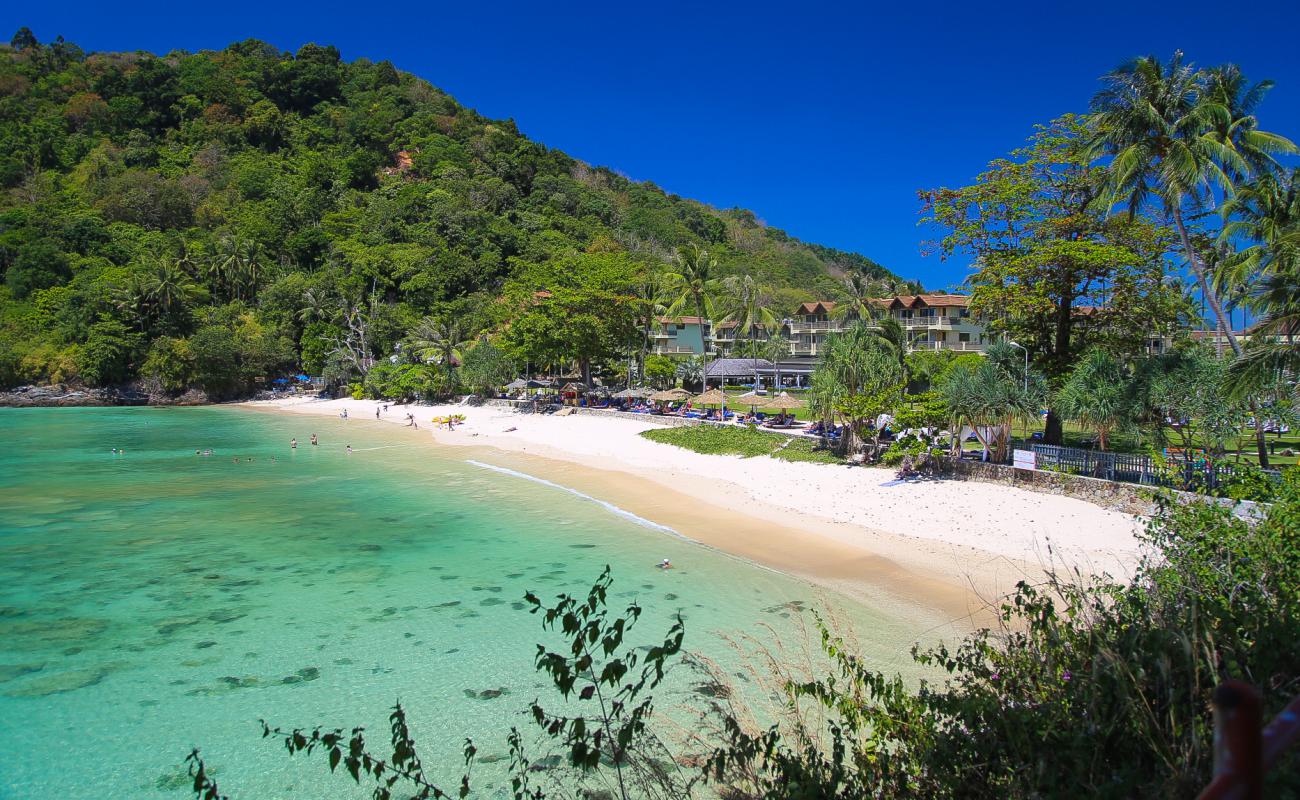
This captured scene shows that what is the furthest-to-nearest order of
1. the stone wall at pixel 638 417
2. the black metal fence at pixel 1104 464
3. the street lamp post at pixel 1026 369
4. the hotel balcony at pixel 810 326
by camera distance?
the hotel balcony at pixel 810 326 < the stone wall at pixel 638 417 < the street lamp post at pixel 1026 369 < the black metal fence at pixel 1104 464

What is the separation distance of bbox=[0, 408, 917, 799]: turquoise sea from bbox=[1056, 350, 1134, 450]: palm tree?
38.2 ft

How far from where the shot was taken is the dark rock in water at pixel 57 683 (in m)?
10.8

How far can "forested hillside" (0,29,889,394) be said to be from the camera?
214ft

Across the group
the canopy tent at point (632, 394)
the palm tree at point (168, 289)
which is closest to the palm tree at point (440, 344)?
the canopy tent at point (632, 394)

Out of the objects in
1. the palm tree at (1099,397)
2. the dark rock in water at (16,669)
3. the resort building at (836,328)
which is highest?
the resort building at (836,328)

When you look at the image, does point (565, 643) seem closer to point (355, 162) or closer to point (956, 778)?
point (956, 778)

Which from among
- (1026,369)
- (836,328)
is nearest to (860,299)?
(836,328)

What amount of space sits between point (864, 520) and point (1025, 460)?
5095 millimetres

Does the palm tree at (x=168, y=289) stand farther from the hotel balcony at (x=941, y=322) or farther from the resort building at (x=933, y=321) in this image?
the hotel balcony at (x=941, y=322)

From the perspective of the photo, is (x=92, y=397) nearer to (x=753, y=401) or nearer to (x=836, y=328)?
(x=753, y=401)

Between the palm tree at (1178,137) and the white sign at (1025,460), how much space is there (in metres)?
6.69

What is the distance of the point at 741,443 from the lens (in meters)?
29.2

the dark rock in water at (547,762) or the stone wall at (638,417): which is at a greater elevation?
the stone wall at (638,417)

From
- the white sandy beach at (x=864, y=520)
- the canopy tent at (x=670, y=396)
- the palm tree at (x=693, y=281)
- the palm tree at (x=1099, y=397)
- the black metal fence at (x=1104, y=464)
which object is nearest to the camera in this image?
the white sandy beach at (x=864, y=520)
